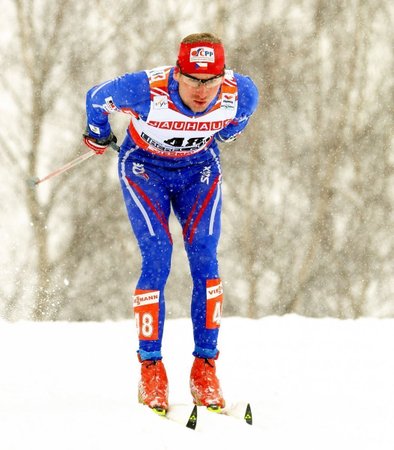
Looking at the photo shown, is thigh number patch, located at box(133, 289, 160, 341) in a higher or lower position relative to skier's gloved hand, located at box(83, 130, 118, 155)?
lower

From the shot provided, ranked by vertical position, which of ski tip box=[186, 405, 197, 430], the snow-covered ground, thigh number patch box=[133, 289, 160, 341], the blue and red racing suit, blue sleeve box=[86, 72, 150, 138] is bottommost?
the snow-covered ground

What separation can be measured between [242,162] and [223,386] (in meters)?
8.13

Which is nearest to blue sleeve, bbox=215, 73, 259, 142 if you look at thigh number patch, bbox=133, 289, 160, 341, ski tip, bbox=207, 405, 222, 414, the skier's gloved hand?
the skier's gloved hand

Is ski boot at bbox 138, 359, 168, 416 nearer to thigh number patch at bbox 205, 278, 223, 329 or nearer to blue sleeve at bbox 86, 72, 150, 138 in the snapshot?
thigh number patch at bbox 205, 278, 223, 329

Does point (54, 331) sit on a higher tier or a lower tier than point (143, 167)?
lower

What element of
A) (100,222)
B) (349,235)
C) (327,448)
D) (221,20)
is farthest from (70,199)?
(327,448)

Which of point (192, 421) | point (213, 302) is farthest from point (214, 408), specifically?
point (213, 302)

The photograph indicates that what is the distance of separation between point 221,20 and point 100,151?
845 centimetres

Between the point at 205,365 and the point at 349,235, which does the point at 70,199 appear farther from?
the point at 205,365

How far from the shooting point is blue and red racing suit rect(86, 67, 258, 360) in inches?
156

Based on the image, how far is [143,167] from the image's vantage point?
427 centimetres

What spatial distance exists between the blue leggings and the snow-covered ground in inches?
19.0

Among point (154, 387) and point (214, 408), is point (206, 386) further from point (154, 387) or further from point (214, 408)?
point (154, 387)

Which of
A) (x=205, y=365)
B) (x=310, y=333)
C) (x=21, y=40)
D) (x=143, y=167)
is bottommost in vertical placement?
(x=310, y=333)
